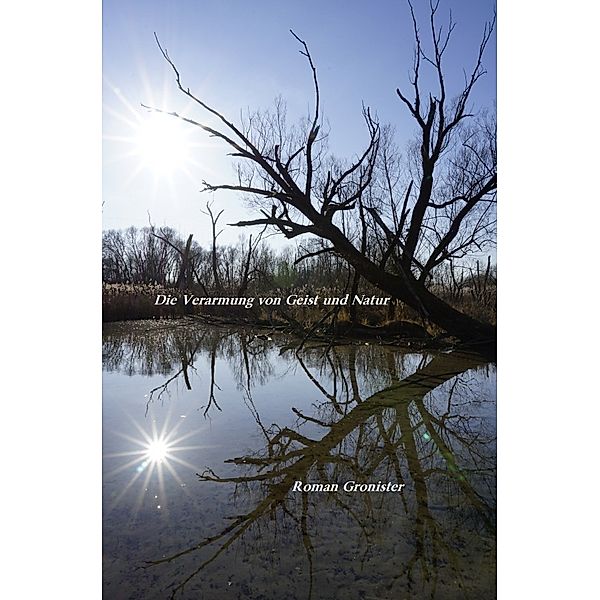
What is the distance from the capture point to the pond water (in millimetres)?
1226

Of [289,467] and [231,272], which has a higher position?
[231,272]

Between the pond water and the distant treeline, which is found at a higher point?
the distant treeline

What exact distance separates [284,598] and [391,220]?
1.29 meters

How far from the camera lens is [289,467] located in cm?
158

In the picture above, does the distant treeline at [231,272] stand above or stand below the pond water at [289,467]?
above

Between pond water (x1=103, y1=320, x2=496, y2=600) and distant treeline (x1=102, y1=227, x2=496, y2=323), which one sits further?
distant treeline (x1=102, y1=227, x2=496, y2=323)

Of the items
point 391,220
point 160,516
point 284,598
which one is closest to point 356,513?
point 284,598

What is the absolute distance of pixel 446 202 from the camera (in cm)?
189

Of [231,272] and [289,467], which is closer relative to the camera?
[289,467]

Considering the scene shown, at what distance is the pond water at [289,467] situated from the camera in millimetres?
1226

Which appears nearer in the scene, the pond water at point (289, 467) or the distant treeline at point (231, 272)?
the pond water at point (289, 467)
